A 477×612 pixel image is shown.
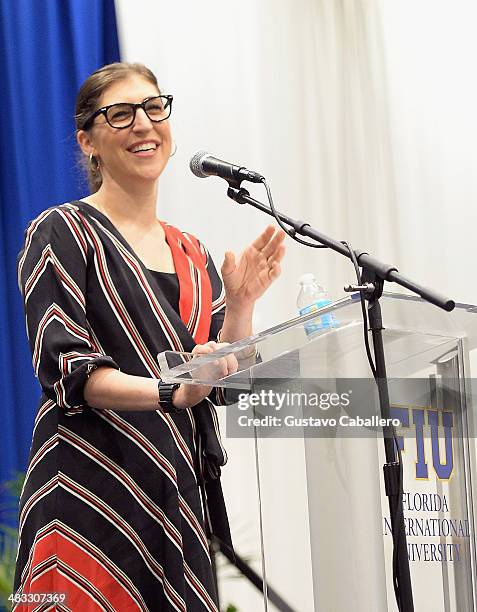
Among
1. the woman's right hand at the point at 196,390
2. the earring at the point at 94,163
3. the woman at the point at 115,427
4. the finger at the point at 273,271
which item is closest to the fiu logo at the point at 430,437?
the woman's right hand at the point at 196,390

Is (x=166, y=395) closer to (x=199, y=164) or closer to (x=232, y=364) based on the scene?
(x=232, y=364)

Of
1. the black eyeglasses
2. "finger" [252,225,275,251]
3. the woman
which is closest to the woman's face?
the black eyeglasses

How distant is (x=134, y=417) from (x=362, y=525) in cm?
59

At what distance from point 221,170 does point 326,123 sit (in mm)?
2458

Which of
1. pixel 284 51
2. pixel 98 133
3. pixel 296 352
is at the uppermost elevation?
pixel 284 51

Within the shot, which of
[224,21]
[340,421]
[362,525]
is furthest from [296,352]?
[224,21]

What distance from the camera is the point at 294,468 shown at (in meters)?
1.49

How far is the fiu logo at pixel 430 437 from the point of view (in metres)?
1.50

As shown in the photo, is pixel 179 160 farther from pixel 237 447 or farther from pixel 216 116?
pixel 237 447

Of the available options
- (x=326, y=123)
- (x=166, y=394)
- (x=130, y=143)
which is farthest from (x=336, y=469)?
(x=326, y=123)

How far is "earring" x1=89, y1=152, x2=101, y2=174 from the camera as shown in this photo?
221cm

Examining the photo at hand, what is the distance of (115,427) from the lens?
1.90 m

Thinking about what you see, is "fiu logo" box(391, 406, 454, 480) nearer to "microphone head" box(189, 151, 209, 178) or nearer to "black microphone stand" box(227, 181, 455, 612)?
"black microphone stand" box(227, 181, 455, 612)

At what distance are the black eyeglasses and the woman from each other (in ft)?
0.68
